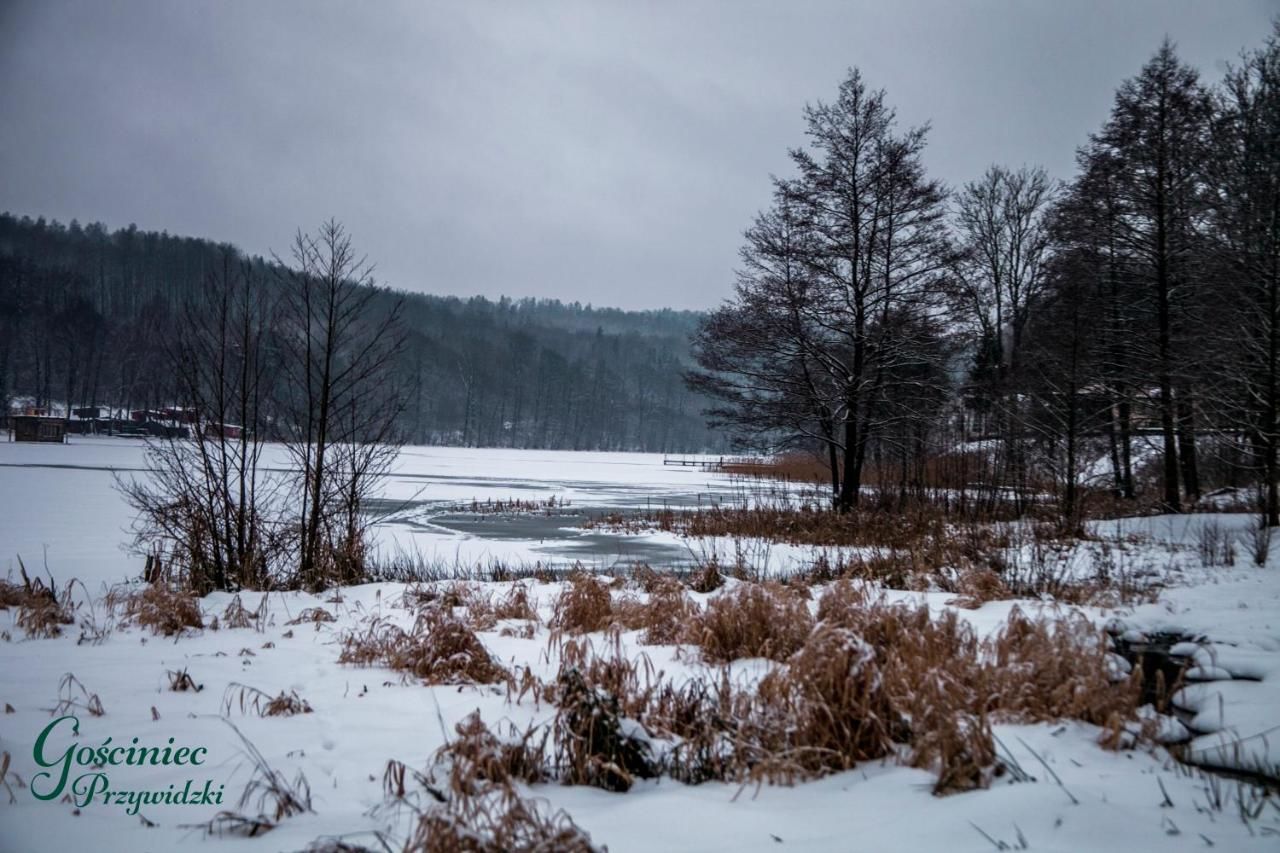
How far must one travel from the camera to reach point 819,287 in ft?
54.3

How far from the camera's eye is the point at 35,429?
43781mm

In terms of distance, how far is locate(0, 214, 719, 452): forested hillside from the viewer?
62906mm

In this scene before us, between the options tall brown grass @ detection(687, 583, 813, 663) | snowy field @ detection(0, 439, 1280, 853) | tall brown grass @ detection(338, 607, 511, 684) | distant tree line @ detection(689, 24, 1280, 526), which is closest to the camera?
snowy field @ detection(0, 439, 1280, 853)

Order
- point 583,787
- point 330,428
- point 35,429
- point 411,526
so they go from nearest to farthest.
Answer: point 583,787 < point 330,428 < point 411,526 < point 35,429

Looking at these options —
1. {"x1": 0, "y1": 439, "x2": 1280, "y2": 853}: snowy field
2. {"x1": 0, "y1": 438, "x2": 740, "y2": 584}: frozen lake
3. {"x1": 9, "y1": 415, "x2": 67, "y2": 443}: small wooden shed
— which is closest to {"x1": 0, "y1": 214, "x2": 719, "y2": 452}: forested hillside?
{"x1": 9, "y1": 415, "x2": 67, "y2": 443}: small wooden shed

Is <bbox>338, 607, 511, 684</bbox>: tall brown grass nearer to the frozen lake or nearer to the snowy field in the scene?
the snowy field

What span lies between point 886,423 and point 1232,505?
798 cm

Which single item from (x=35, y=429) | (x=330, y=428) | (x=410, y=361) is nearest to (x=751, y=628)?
(x=330, y=428)

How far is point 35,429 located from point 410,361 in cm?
5817

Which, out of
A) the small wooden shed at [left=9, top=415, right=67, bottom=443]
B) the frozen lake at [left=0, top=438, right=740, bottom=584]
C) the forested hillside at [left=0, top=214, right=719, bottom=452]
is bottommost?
the frozen lake at [left=0, top=438, right=740, bottom=584]

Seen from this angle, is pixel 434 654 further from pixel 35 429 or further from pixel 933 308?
pixel 35 429

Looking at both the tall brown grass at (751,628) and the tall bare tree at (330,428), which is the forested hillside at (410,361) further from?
the tall brown grass at (751,628)

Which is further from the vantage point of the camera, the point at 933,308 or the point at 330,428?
the point at 933,308

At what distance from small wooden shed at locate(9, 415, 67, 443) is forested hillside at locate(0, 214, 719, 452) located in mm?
14284
